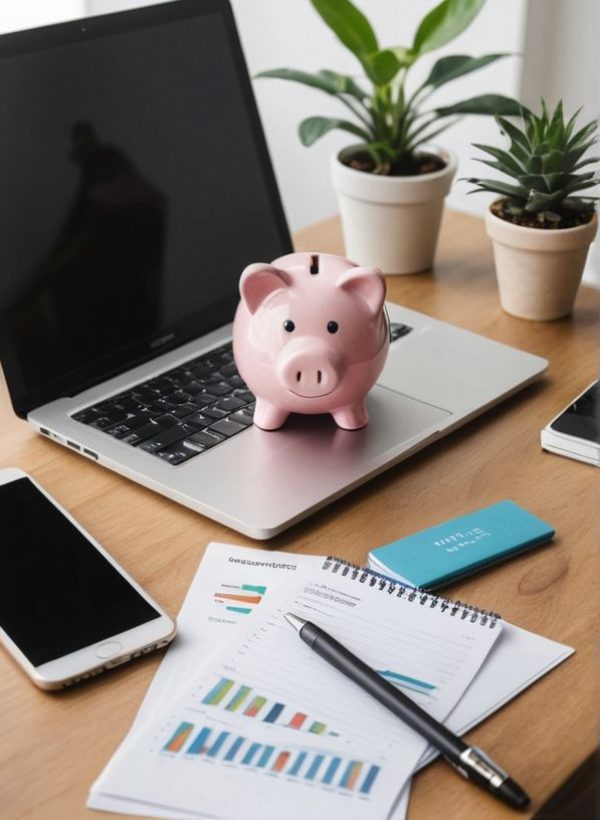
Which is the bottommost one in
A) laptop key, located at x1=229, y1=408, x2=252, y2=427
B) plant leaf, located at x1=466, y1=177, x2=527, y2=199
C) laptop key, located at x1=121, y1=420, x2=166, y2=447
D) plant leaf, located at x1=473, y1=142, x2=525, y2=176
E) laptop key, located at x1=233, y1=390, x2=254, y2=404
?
laptop key, located at x1=229, y1=408, x2=252, y2=427

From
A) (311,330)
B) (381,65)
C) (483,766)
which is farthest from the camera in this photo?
(381,65)

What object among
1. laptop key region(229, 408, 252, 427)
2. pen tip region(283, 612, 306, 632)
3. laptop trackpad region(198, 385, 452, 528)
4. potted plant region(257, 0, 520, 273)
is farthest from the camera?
potted plant region(257, 0, 520, 273)

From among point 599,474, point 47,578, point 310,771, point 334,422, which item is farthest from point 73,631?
point 599,474

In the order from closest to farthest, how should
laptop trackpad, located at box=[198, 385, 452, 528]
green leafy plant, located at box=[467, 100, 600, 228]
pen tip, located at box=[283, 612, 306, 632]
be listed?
pen tip, located at box=[283, 612, 306, 632] → laptop trackpad, located at box=[198, 385, 452, 528] → green leafy plant, located at box=[467, 100, 600, 228]

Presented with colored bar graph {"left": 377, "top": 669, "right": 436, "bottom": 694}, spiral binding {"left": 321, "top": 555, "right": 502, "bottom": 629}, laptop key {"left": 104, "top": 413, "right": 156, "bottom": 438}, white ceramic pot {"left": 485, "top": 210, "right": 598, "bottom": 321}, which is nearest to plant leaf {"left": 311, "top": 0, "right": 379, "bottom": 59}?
white ceramic pot {"left": 485, "top": 210, "right": 598, "bottom": 321}

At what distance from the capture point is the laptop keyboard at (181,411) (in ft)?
2.96

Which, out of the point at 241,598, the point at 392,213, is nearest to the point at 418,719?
the point at 241,598

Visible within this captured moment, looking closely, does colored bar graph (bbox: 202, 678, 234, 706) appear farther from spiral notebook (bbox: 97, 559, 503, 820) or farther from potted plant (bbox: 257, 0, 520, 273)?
potted plant (bbox: 257, 0, 520, 273)

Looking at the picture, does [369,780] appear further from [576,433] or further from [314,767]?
[576,433]

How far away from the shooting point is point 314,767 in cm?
61

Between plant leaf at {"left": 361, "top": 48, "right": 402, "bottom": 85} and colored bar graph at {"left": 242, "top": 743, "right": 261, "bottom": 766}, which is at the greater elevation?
plant leaf at {"left": 361, "top": 48, "right": 402, "bottom": 85}

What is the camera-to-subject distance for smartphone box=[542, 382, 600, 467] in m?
0.91

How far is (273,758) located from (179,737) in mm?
58

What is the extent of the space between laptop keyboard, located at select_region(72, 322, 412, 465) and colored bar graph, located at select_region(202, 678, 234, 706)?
0.25 meters
